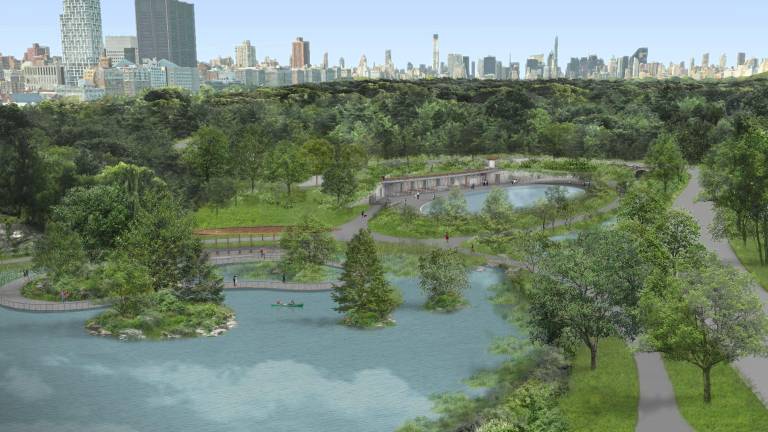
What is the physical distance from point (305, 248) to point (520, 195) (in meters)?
50.5

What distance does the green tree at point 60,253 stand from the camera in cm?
5919

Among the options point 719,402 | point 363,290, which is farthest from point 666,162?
point 719,402

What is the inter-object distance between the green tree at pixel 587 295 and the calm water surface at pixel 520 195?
4968 cm

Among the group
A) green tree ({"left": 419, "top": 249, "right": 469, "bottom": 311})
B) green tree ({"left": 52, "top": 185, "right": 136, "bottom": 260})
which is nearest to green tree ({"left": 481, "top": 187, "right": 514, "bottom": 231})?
green tree ({"left": 419, "top": 249, "right": 469, "bottom": 311})

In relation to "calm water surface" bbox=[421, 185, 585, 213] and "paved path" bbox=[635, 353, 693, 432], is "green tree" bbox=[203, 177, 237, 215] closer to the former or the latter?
"calm water surface" bbox=[421, 185, 585, 213]

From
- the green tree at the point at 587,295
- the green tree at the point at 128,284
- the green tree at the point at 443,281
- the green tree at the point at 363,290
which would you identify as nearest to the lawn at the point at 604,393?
the green tree at the point at 587,295

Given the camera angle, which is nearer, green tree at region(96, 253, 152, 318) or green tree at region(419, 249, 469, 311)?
green tree at region(96, 253, 152, 318)

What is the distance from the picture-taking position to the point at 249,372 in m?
44.3

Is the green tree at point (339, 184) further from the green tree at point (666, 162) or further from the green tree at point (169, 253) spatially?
the green tree at point (666, 162)

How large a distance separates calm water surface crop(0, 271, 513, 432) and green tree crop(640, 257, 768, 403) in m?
13.2

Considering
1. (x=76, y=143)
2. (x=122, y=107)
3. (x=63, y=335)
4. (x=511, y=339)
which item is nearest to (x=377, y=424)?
(x=511, y=339)

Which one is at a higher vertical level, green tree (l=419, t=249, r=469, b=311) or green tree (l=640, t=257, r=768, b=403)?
green tree (l=640, t=257, r=768, b=403)

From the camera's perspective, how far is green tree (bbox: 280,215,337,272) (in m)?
63.4

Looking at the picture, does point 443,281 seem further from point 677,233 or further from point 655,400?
point 655,400
